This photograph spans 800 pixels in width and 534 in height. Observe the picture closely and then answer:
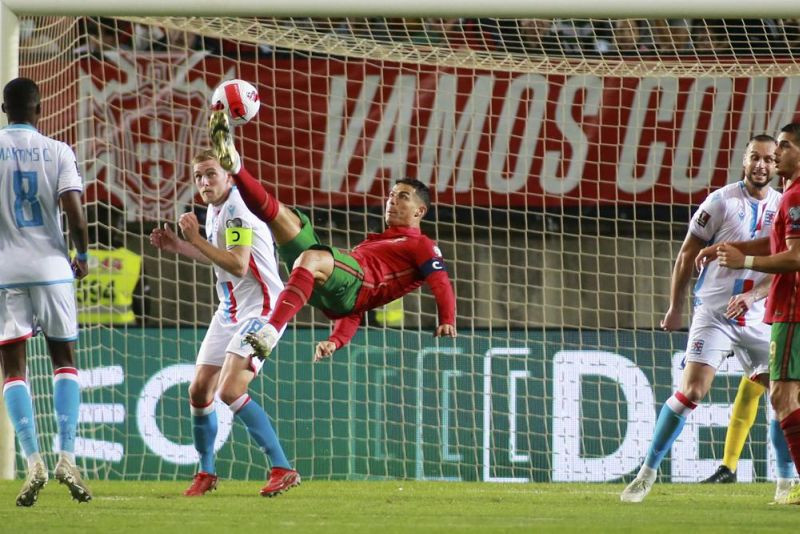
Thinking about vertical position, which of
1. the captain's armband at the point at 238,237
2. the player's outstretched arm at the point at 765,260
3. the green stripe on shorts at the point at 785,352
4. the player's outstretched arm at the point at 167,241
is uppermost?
the captain's armband at the point at 238,237

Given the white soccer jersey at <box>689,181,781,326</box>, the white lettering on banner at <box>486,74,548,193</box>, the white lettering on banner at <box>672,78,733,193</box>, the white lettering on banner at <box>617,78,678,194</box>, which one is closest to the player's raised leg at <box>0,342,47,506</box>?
the white soccer jersey at <box>689,181,781,326</box>

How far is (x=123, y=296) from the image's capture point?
9.73 m

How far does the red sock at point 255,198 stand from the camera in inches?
239

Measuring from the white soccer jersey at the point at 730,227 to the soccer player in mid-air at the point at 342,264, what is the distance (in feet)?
4.14

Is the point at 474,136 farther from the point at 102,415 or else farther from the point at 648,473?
the point at 648,473

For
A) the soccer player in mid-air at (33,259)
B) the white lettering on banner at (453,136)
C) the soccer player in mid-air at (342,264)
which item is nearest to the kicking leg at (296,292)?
the soccer player in mid-air at (342,264)

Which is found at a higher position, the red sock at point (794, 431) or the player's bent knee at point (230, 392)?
the player's bent knee at point (230, 392)

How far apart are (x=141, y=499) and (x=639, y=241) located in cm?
485

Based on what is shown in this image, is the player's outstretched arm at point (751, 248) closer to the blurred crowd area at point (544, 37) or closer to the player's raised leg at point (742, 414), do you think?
the player's raised leg at point (742, 414)

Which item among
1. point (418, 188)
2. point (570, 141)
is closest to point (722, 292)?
point (418, 188)

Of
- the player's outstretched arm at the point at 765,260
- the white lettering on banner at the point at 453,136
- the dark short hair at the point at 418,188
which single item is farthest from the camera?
the white lettering on banner at the point at 453,136

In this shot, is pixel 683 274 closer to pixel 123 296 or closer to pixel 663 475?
pixel 663 475

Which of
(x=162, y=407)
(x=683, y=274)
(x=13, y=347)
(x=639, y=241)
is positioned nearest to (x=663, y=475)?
(x=639, y=241)

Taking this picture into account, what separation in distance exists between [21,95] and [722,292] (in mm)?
3384
